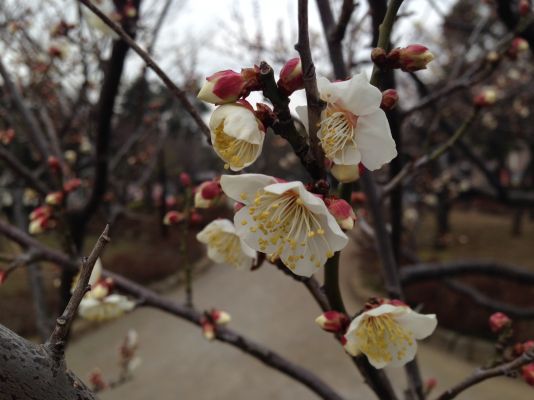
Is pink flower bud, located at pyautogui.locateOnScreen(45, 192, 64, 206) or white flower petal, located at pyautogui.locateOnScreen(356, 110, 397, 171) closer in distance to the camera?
white flower petal, located at pyautogui.locateOnScreen(356, 110, 397, 171)

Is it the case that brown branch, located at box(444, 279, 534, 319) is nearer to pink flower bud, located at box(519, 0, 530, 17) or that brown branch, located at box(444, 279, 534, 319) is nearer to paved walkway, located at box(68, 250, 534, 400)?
pink flower bud, located at box(519, 0, 530, 17)

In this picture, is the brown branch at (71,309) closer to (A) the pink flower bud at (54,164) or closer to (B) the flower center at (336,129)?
(B) the flower center at (336,129)

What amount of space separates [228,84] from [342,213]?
220 mm

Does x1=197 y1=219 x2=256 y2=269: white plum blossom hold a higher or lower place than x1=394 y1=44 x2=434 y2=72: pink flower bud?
lower

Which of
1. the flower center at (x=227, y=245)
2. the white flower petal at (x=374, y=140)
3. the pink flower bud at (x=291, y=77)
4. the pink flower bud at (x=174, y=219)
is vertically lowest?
the white flower petal at (x=374, y=140)

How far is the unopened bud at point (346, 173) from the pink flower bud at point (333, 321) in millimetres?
268

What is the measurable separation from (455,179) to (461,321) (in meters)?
3.36

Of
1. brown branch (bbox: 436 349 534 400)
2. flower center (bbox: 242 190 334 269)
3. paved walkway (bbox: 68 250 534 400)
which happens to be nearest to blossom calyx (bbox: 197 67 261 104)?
flower center (bbox: 242 190 334 269)

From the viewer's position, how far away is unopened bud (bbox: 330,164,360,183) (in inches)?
22.4

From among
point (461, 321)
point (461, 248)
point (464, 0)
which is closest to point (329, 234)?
point (461, 321)

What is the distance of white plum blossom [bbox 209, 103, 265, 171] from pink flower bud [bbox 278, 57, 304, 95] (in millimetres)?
54

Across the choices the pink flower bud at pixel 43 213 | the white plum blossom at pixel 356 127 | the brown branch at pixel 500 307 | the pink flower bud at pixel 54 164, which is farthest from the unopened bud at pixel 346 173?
the brown branch at pixel 500 307

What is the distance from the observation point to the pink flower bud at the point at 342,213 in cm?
55

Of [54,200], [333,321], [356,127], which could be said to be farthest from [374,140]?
[54,200]
